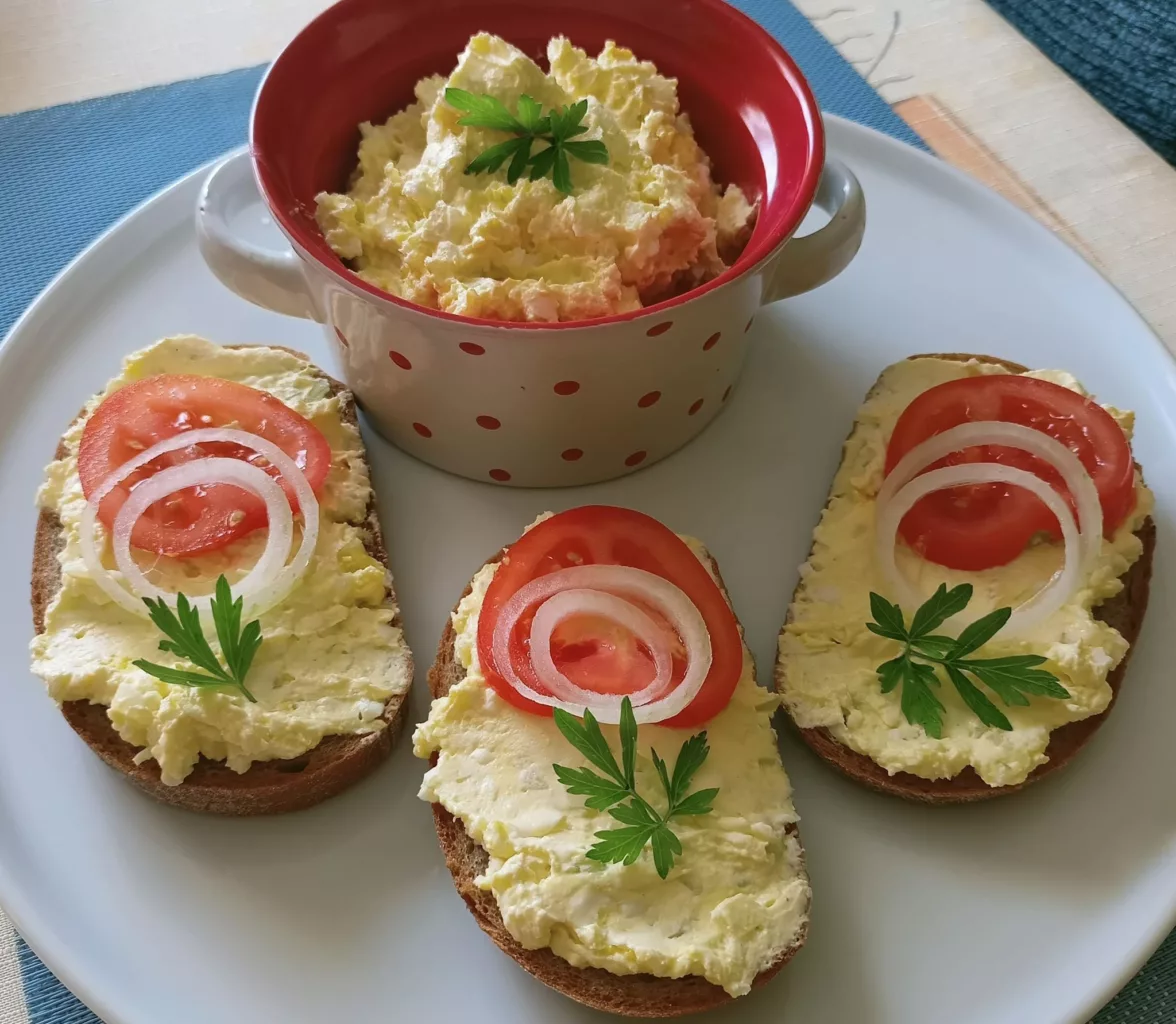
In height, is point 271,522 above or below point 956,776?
above

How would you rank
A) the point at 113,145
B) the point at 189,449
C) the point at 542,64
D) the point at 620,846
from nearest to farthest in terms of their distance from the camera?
the point at 620,846 → the point at 189,449 → the point at 542,64 → the point at 113,145

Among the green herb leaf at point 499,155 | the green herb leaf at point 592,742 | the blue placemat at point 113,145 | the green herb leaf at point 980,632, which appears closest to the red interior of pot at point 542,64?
the green herb leaf at point 499,155

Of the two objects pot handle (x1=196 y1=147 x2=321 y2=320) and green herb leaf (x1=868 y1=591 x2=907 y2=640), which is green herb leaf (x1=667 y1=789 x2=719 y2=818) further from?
pot handle (x1=196 y1=147 x2=321 y2=320)

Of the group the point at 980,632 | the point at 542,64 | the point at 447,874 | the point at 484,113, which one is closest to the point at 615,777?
the point at 447,874

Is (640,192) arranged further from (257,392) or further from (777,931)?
(777,931)

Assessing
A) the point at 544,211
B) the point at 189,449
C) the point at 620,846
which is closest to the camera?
the point at 620,846

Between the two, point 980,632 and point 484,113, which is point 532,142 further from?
point 980,632

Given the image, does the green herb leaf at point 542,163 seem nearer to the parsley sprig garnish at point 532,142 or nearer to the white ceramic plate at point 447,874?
the parsley sprig garnish at point 532,142

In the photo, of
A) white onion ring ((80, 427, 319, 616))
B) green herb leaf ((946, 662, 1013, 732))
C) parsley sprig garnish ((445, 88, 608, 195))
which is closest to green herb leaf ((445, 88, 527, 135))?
parsley sprig garnish ((445, 88, 608, 195))
